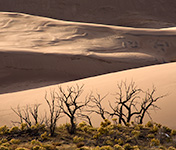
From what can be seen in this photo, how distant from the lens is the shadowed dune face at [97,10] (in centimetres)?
3256

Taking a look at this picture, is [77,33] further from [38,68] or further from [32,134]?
[32,134]

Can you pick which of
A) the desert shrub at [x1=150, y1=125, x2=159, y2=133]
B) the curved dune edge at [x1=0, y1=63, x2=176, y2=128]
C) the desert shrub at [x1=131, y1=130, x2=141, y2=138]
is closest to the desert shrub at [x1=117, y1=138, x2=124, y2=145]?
the desert shrub at [x1=131, y1=130, x2=141, y2=138]

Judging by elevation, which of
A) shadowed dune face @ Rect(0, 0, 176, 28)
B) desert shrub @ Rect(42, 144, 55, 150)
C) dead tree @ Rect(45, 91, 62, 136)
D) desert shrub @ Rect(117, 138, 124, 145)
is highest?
shadowed dune face @ Rect(0, 0, 176, 28)

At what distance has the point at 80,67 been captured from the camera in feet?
44.8

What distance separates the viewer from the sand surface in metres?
8.86

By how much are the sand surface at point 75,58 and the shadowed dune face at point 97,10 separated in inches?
547

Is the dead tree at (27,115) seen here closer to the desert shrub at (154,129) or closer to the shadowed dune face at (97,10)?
the desert shrub at (154,129)

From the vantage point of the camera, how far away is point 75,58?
1394cm

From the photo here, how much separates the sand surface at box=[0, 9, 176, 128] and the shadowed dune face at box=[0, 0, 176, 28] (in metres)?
13.9

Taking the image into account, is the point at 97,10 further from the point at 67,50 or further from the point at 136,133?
the point at 136,133

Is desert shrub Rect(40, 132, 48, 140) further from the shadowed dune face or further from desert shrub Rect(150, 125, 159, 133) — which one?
the shadowed dune face

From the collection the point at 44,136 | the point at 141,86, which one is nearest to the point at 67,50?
the point at 141,86

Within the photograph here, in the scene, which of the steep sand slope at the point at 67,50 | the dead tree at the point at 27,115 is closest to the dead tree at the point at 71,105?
the dead tree at the point at 27,115

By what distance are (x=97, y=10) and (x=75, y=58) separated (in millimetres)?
20990
